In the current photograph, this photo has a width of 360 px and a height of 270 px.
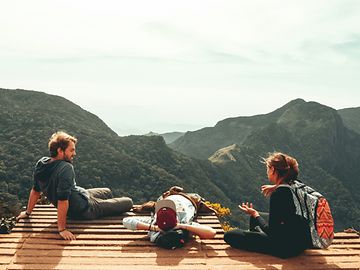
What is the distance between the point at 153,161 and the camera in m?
73.1

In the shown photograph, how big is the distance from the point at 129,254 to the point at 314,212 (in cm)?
259

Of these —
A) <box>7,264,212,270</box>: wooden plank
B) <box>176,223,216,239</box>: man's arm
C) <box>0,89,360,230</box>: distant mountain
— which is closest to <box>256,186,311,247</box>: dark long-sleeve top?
<box>176,223,216,239</box>: man's arm

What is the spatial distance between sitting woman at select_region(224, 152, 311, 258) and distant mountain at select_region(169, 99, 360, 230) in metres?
86.8

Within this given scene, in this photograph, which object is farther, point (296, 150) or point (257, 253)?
point (296, 150)

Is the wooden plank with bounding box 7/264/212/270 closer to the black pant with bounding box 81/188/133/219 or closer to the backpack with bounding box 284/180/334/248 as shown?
the backpack with bounding box 284/180/334/248

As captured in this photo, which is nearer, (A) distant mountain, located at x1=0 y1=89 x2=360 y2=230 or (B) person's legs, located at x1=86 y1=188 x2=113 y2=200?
(B) person's legs, located at x1=86 y1=188 x2=113 y2=200

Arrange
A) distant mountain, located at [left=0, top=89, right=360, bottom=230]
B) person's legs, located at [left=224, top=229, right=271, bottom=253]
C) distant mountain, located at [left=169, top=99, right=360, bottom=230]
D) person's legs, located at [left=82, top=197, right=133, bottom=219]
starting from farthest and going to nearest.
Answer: distant mountain, located at [left=169, top=99, right=360, bottom=230] < distant mountain, located at [left=0, top=89, right=360, bottom=230] < person's legs, located at [left=82, top=197, right=133, bottom=219] < person's legs, located at [left=224, top=229, right=271, bottom=253]

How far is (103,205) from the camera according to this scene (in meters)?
6.95

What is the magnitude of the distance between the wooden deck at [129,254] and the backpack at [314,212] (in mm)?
245

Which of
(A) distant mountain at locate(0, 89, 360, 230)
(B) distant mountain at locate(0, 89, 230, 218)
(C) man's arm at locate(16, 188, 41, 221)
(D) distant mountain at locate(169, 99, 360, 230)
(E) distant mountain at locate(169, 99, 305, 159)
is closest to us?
(C) man's arm at locate(16, 188, 41, 221)

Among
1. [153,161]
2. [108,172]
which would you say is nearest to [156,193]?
[108,172]

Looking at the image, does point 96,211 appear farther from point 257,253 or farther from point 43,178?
point 257,253

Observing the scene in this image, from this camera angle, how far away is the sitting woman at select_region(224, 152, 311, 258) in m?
5.01

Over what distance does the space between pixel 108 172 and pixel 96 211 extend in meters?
52.9
